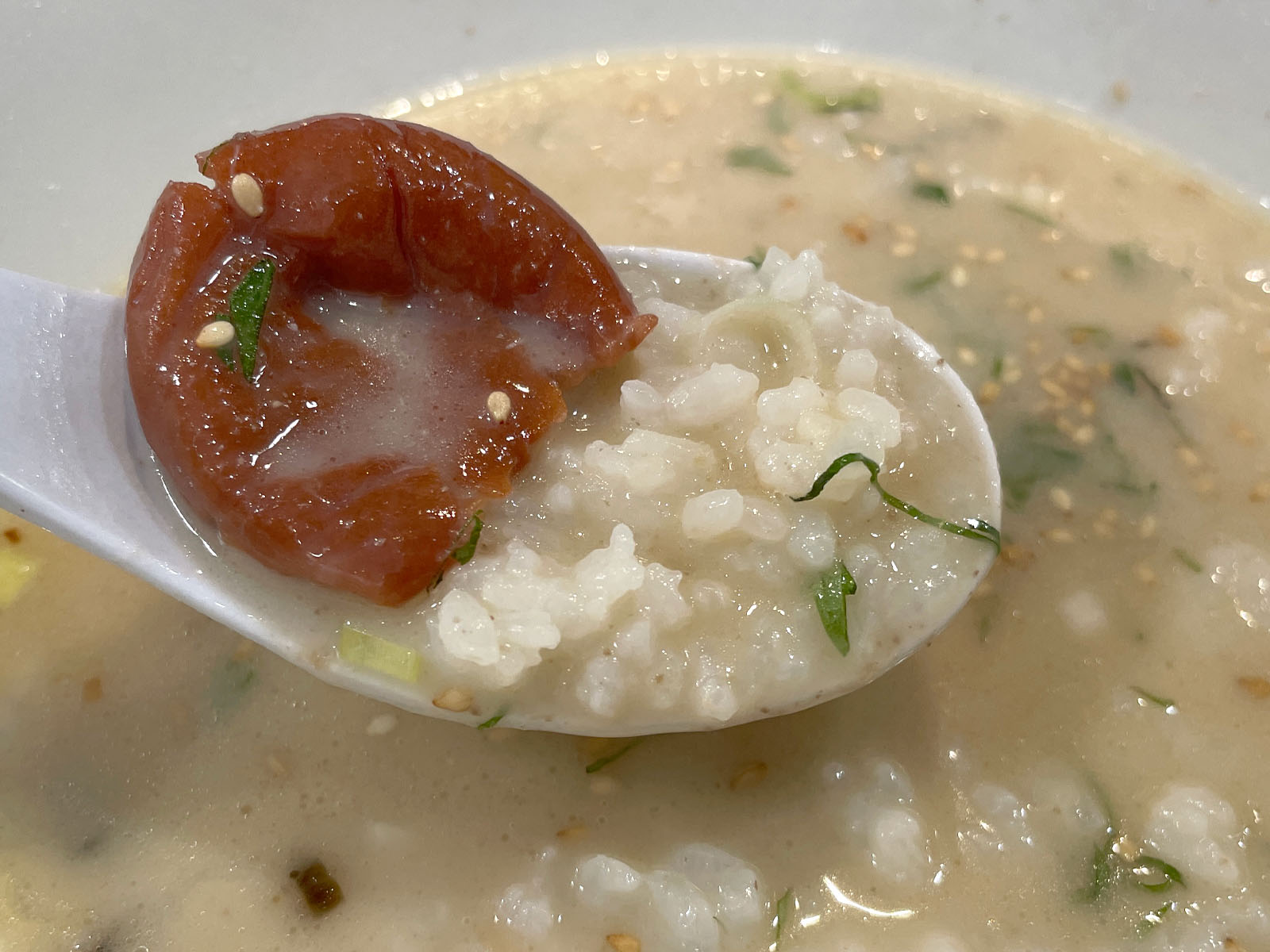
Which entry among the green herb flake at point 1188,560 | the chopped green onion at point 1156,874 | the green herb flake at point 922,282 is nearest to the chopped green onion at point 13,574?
the green herb flake at point 922,282

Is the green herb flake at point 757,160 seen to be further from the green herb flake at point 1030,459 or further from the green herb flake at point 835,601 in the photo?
the green herb flake at point 835,601

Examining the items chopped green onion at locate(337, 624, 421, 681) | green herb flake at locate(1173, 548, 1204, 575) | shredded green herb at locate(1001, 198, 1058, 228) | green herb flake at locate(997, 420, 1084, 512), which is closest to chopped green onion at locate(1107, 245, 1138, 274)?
shredded green herb at locate(1001, 198, 1058, 228)

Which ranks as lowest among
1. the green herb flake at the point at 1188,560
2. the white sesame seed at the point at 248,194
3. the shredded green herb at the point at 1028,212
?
the green herb flake at the point at 1188,560

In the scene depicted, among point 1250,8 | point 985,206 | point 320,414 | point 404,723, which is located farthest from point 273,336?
point 1250,8

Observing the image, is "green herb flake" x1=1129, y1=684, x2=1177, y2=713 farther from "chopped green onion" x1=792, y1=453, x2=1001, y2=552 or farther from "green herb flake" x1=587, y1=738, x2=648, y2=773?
"green herb flake" x1=587, y1=738, x2=648, y2=773

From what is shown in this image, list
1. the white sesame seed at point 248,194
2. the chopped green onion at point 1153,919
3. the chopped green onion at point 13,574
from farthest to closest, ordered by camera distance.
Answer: the chopped green onion at point 13,574 < the chopped green onion at point 1153,919 < the white sesame seed at point 248,194

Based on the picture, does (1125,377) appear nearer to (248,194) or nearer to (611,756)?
(611,756)

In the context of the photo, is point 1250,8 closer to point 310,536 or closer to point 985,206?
Result: point 985,206
